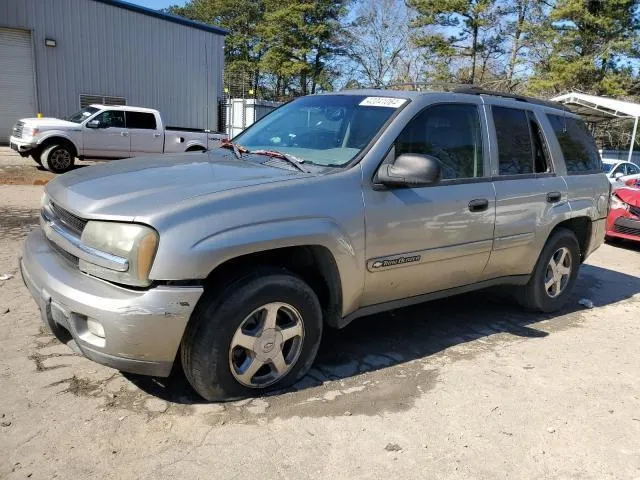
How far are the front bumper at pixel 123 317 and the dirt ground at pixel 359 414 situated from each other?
1.30ft

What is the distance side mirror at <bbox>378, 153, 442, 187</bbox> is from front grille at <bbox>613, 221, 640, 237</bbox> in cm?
690

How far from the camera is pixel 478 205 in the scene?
3.98 meters

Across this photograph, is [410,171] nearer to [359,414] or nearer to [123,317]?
[359,414]

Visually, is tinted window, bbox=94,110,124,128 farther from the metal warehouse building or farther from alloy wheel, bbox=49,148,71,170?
the metal warehouse building

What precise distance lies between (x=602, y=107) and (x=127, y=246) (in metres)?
18.7

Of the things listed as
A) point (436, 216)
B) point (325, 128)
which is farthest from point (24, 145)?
point (436, 216)

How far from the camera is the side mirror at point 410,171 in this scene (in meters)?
3.32

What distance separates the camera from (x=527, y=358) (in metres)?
4.11

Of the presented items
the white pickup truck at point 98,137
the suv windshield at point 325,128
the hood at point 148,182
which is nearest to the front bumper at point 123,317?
the hood at point 148,182

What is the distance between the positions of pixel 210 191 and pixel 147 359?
91cm

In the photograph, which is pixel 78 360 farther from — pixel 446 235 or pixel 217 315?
pixel 446 235

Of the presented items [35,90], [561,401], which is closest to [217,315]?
[561,401]

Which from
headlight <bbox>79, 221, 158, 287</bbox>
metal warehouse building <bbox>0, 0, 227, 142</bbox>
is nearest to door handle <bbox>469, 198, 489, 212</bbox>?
headlight <bbox>79, 221, 158, 287</bbox>

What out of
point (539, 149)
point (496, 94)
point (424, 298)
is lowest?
point (424, 298)
